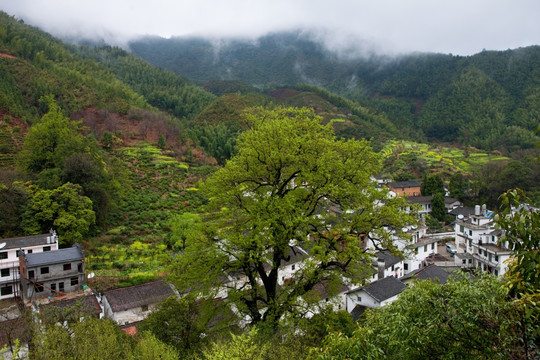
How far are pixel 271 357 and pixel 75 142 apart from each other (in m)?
32.2

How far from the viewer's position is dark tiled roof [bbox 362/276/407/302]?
23.3 m

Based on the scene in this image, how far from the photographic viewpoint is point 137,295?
22.4m

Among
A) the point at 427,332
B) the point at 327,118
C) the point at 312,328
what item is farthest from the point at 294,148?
the point at 327,118

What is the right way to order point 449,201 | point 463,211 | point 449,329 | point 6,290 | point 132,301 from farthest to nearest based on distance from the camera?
point 449,201 → point 463,211 → point 6,290 → point 132,301 → point 449,329

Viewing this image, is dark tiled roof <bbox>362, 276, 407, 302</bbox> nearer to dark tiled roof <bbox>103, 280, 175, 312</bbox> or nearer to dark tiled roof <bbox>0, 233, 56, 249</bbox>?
dark tiled roof <bbox>103, 280, 175, 312</bbox>

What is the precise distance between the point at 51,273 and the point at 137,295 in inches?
237

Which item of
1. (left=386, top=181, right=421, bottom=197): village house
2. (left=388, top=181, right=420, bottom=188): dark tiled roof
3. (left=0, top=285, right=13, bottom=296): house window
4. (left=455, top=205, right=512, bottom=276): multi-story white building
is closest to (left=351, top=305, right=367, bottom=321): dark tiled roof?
(left=455, top=205, right=512, bottom=276): multi-story white building

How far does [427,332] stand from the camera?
18.8 feet

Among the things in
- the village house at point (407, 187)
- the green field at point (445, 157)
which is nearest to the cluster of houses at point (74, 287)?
the village house at point (407, 187)

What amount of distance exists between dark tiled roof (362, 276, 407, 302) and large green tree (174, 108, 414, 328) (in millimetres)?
12389

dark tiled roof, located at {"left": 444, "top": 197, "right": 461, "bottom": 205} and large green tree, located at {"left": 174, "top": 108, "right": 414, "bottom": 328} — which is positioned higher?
large green tree, located at {"left": 174, "top": 108, "right": 414, "bottom": 328}

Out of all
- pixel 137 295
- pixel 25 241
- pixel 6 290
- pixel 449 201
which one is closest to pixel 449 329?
pixel 137 295

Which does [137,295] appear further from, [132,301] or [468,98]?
[468,98]

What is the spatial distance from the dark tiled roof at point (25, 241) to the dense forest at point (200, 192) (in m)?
1.80
